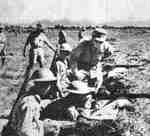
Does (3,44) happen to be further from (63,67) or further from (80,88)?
(80,88)

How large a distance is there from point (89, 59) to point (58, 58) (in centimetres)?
70

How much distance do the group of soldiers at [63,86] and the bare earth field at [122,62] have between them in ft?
0.67

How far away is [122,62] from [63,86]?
1.46 m

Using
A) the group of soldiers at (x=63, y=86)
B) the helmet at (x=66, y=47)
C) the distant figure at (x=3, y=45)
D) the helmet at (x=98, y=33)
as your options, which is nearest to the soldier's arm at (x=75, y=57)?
the group of soldiers at (x=63, y=86)

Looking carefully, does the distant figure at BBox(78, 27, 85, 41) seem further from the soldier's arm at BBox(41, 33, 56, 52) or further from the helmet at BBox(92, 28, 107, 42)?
the soldier's arm at BBox(41, 33, 56, 52)

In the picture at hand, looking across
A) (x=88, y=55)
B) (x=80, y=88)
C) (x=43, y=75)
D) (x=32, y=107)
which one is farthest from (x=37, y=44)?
(x=32, y=107)

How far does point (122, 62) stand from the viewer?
8688 millimetres

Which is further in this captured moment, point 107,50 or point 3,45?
point 3,45

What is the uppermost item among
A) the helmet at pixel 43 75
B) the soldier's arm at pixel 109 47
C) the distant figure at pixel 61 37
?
the distant figure at pixel 61 37

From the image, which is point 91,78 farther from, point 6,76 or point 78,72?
point 6,76

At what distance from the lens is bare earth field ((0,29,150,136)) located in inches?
316

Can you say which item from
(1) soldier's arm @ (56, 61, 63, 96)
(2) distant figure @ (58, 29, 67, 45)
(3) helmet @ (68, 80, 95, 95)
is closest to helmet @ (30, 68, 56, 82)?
(1) soldier's arm @ (56, 61, 63, 96)

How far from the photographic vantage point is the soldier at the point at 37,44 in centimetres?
890

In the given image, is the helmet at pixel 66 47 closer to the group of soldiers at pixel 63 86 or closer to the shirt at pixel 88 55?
the group of soldiers at pixel 63 86
